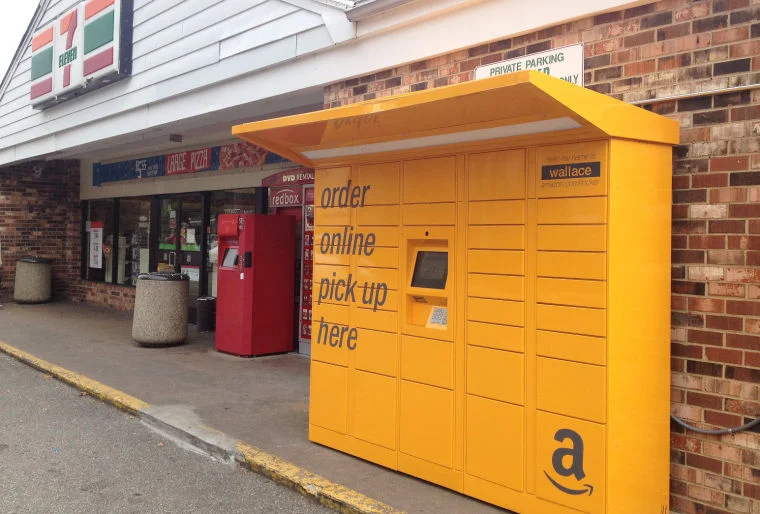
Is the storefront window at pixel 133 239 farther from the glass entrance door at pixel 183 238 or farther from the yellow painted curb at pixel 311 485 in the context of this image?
the yellow painted curb at pixel 311 485

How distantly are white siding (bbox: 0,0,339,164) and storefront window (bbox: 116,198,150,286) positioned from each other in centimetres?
235

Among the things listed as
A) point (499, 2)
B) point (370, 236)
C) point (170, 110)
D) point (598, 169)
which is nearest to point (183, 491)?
point (370, 236)

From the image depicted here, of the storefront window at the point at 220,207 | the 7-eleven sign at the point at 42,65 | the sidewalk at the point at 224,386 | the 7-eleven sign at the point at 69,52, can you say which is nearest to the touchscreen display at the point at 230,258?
the sidewalk at the point at 224,386

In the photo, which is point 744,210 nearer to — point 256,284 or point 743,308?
point 743,308

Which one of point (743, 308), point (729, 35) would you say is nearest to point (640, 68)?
point (729, 35)

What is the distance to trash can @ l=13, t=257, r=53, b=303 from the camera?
1490cm

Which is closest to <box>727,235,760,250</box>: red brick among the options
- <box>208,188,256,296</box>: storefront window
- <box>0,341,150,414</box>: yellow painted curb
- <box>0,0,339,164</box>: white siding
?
<box>0,0,339,164</box>: white siding

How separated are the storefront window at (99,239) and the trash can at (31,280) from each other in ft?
3.09

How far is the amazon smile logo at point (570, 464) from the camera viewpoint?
3697 mm

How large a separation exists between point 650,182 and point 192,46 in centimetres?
626

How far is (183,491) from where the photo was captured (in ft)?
15.3

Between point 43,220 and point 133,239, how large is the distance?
310 centimetres

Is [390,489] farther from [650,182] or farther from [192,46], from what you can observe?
[192,46]

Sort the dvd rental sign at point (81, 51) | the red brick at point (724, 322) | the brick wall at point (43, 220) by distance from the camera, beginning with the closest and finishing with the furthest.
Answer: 1. the red brick at point (724, 322)
2. the dvd rental sign at point (81, 51)
3. the brick wall at point (43, 220)
